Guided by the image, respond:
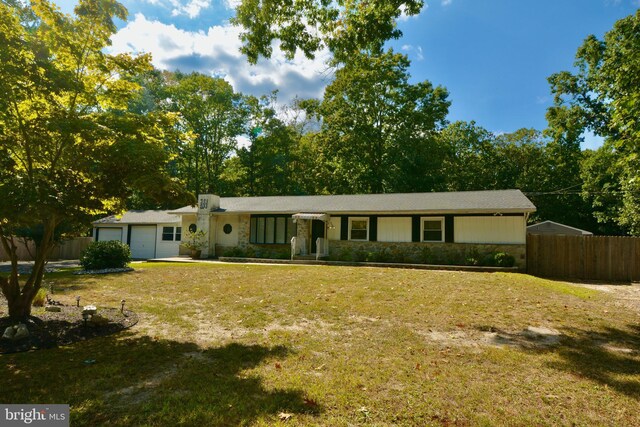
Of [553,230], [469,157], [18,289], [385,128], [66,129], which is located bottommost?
[18,289]

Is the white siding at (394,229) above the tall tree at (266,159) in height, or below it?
below

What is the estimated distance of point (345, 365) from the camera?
4.90 metres

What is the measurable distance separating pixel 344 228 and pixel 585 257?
38.7ft

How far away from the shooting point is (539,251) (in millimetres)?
17219

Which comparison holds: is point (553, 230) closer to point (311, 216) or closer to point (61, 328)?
point (311, 216)

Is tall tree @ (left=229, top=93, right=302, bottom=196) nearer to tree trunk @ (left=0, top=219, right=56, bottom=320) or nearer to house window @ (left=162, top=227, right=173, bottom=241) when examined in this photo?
house window @ (left=162, top=227, right=173, bottom=241)

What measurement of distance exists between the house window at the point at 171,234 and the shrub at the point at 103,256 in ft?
33.7

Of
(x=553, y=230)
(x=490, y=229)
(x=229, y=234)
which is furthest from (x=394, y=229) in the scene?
(x=553, y=230)

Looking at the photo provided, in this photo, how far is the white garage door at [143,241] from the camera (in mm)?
27230

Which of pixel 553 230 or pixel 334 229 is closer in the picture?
pixel 334 229

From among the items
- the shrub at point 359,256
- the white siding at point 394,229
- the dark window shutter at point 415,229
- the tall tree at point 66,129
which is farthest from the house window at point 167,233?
the tall tree at point 66,129

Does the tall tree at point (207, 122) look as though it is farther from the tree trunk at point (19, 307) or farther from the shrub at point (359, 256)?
the tree trunk at point (19, 307)

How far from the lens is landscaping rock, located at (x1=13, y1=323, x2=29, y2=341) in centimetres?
577

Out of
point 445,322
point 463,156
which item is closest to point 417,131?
point 463,156
